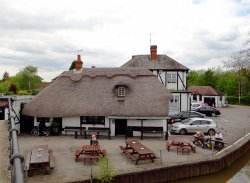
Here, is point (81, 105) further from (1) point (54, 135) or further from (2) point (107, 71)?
(2) point (107, 71)

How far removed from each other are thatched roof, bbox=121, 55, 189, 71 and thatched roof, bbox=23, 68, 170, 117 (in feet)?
33.2

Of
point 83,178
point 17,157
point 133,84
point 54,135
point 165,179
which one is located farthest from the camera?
point 133,84

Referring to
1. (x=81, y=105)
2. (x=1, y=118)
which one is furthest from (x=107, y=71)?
(x=1, y=118)

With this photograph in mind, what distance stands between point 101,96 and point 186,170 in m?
11.4

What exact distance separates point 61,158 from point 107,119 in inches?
326

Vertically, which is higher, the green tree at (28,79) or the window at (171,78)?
the green tree at (28,79)

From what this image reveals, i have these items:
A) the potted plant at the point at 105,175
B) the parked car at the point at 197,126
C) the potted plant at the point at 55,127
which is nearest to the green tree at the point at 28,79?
the potted plant at the point at 55,127

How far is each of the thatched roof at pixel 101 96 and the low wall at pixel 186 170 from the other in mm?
5992

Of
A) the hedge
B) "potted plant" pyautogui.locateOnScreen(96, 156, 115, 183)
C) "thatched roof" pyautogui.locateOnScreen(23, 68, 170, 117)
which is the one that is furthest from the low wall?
the hedge

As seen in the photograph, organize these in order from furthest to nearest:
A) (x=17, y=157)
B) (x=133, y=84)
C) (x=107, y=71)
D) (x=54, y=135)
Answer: (x=107, y=71) → (x=133, y=84) → (x=54, y=135) → (x=17, y=157)

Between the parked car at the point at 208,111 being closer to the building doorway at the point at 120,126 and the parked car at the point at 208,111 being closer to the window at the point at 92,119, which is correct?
the building doorway at the point at 120,126

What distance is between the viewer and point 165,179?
653 inches

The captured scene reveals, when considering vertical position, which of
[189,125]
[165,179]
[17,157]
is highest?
[17,157]

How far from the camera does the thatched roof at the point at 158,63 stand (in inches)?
1514
